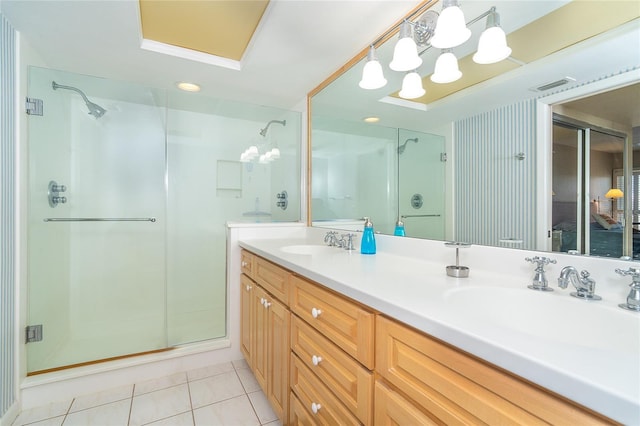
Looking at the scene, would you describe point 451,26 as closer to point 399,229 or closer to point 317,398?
point 399,229

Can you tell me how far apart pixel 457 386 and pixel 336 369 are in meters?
0.43

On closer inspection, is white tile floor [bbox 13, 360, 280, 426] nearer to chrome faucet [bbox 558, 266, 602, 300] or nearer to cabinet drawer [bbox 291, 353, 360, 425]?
cabinet drawer [bbox 291, 353, 360, 425]

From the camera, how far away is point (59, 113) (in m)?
2.00

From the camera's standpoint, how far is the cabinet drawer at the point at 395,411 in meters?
0.61

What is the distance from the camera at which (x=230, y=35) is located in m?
1.60

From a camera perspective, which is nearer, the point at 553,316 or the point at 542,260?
the point at 553,316

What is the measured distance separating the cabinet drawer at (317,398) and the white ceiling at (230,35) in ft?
5.06

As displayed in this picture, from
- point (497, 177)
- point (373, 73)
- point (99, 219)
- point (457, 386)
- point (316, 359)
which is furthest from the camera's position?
point (99, 219)

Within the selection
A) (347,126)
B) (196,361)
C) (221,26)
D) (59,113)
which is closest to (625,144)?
(347,126)

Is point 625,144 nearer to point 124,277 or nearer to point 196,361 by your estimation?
point 196,361

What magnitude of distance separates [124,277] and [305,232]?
1.54m

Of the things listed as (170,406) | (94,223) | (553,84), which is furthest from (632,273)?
(94,223)

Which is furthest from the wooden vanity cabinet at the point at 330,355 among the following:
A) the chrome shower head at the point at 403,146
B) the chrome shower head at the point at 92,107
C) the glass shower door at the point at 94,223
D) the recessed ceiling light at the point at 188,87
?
the chrome shower head at the point at 92,107

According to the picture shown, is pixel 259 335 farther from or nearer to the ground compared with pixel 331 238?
nearer to the ground
